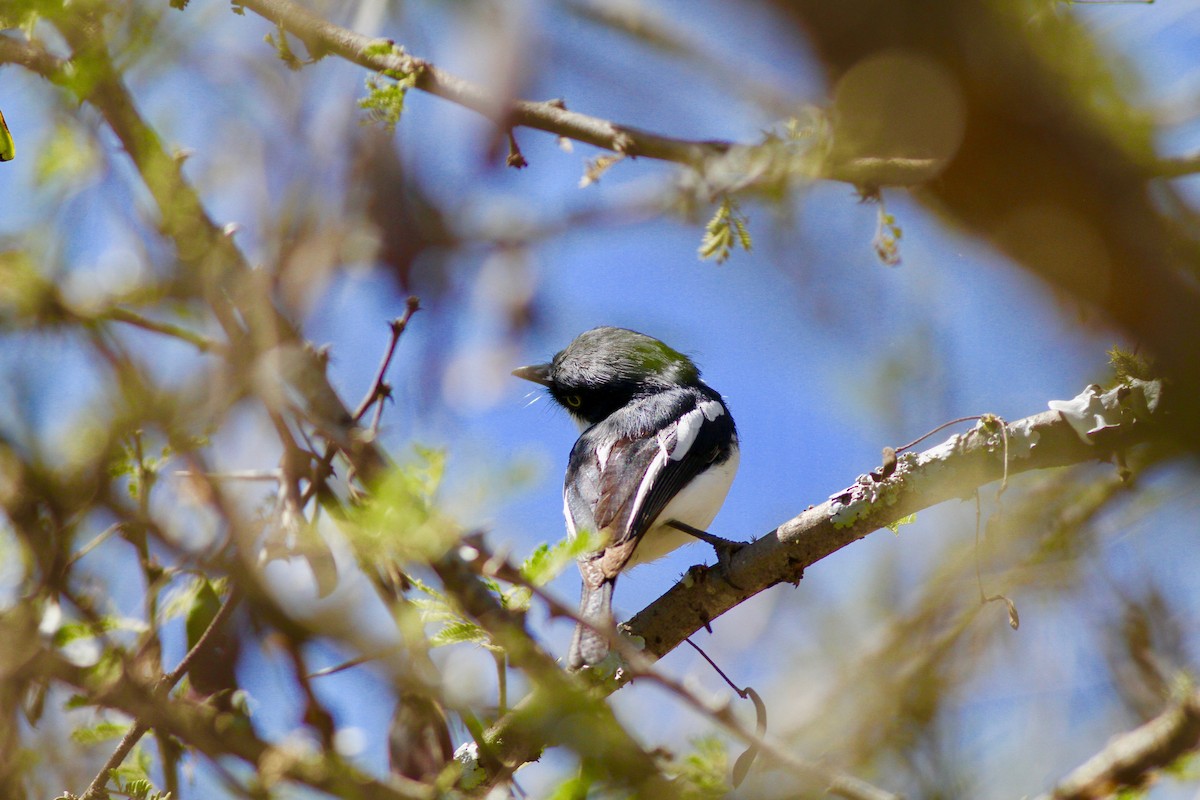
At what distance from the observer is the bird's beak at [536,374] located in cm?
515

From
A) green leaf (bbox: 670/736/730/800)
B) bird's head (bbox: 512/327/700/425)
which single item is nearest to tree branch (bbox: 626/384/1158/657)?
green leaf (bbox: 670/736/730/800)

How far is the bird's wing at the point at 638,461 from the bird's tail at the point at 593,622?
0.12 metres

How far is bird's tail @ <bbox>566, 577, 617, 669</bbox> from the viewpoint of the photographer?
2.72m

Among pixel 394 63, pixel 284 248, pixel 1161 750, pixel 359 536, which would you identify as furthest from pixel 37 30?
pixel 1161 750

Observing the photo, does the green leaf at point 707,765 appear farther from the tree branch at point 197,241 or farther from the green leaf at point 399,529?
the tree branch at point 197,241

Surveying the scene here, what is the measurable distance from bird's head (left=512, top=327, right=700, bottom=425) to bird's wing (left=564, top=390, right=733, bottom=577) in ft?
0.64

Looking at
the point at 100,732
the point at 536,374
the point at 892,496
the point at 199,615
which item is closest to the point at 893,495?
the point at 892,496

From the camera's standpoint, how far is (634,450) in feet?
13.7

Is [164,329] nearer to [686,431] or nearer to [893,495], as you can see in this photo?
[893,495]

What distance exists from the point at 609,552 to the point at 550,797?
1601 mm

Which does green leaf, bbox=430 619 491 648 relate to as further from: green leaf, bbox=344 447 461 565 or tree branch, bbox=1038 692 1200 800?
tree branch, bbox=1038 692 1200 800

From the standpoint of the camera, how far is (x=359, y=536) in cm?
194

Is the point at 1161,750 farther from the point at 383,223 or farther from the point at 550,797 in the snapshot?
the point at 383,223

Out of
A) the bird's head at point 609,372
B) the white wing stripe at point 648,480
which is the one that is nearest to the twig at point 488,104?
the white wing stripe at point 648,480
